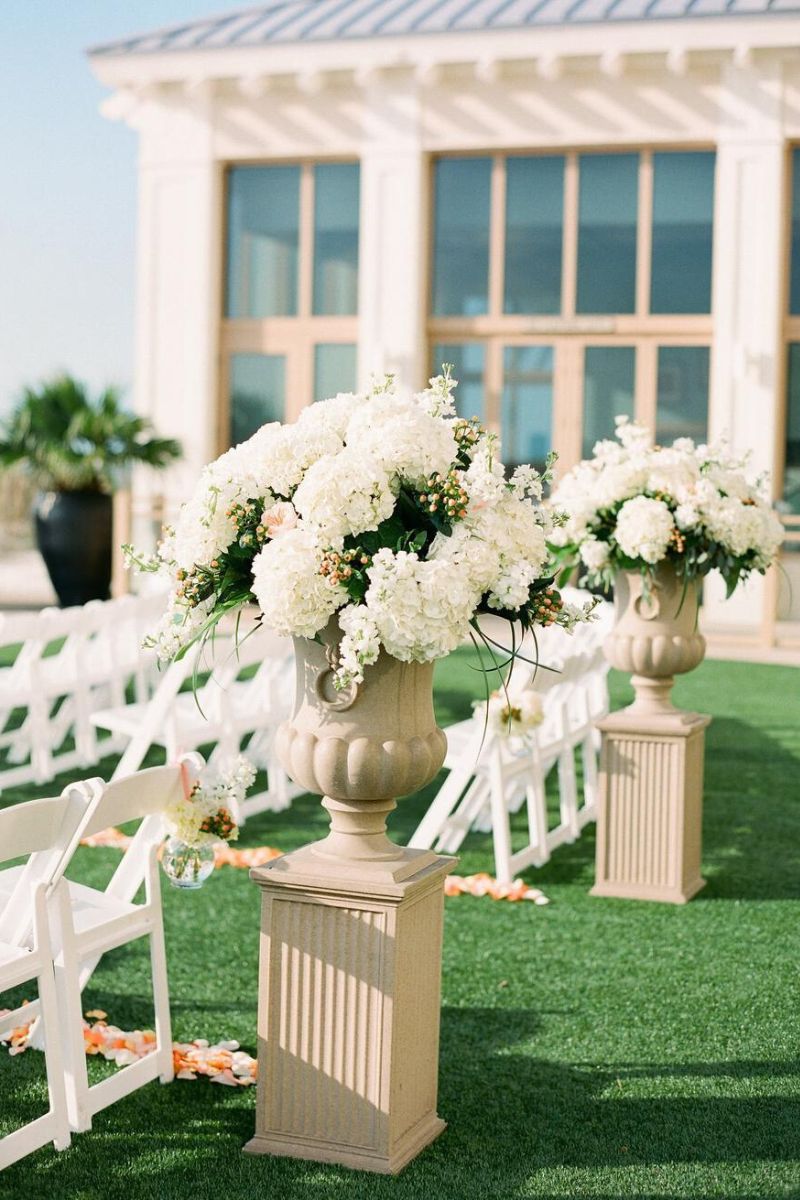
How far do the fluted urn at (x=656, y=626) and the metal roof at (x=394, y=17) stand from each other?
11602 mm

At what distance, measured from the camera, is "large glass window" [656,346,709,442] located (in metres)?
16.5

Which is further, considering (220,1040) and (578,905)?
(578,905)

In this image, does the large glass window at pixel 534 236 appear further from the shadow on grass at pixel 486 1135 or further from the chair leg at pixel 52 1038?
the chair leg at pixel 52 1038

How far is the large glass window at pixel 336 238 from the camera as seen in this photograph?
17.4m

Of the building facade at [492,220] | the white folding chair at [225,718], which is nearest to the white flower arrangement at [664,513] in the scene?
the white folding chair at [225,718]

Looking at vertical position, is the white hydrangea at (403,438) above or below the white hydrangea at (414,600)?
above

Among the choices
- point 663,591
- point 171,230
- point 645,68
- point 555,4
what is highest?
point 555,4

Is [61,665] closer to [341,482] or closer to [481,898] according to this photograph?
[481,898]

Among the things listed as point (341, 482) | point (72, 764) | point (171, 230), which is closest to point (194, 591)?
point (341, 482)

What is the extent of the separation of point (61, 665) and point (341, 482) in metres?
5.82

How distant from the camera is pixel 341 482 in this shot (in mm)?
3248

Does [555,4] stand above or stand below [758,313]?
above

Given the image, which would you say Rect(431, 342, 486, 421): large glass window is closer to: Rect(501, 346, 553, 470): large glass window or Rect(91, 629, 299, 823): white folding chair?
Rect(501, 346, 553, 470): large glass window

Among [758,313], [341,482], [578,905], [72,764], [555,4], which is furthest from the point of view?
[555,4]
